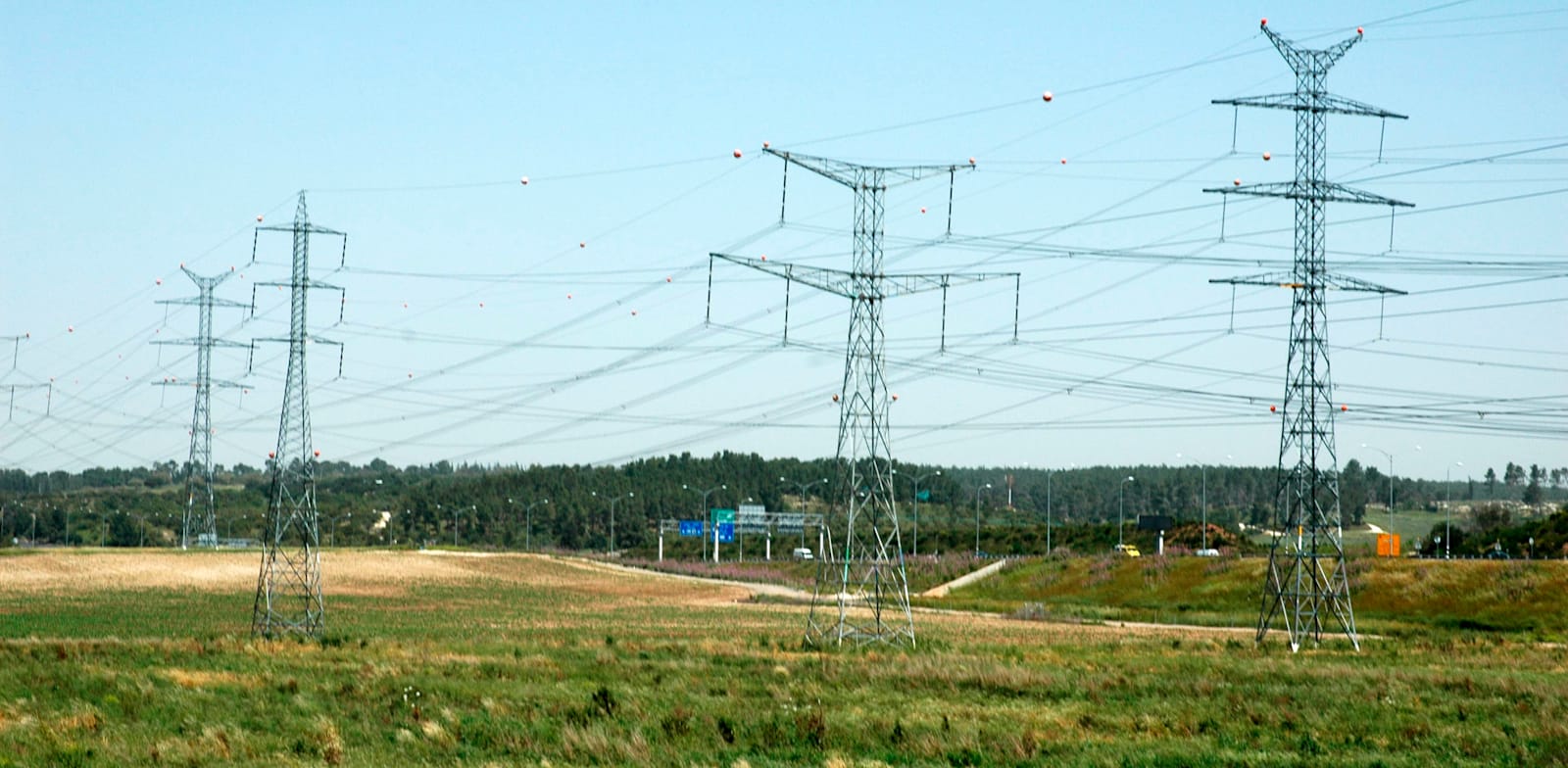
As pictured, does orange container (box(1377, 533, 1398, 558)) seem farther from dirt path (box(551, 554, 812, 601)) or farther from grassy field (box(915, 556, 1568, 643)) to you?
dirt path (box(551, 554, 812, 601))

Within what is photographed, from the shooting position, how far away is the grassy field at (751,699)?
25.5 metres

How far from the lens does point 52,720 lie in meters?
28.3

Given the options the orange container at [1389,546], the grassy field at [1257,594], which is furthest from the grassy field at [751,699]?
the orange container at [1389,546]

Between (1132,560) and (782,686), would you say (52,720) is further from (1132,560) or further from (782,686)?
(1132,560)

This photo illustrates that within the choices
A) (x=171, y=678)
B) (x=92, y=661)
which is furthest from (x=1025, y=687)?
(x=92, y=661)

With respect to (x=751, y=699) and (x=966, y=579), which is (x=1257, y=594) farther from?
(x=751, y=699)

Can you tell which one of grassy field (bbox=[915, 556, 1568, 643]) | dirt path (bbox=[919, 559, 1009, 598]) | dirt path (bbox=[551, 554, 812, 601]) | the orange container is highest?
the orange container

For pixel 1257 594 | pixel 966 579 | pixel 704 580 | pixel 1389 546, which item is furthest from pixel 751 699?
pixel 704 580

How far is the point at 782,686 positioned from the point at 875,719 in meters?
6.53

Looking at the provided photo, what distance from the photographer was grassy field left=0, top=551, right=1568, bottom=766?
25.5 m

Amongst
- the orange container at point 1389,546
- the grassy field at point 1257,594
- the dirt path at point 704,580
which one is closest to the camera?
the grassy field at point 1257,594

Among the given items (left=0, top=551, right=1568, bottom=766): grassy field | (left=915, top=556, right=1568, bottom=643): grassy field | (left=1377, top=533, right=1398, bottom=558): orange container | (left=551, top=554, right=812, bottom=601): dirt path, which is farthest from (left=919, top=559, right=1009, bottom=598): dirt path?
(left=0, top=551, right=1568, bottom=766): grassy field

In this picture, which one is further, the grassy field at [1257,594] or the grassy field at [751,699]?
the grassy field at [1257,594]

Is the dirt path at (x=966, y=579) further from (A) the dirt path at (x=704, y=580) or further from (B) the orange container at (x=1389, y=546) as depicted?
(B) the orange container at (x=1389, y=546)
